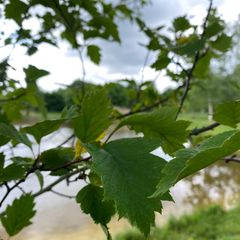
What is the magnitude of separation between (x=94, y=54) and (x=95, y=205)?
0.93 m

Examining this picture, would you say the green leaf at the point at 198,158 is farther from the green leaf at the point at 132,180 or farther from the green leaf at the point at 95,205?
the green leaf at the point at 95,205

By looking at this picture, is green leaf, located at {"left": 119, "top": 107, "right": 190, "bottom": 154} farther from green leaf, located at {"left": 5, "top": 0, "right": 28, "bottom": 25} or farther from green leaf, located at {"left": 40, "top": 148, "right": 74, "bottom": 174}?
green leaf, located at {"left": 5, "top": 0, "right": 28, "bottom": 25}

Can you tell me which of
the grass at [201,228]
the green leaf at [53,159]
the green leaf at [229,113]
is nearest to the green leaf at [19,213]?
the green leaf at [53,159]

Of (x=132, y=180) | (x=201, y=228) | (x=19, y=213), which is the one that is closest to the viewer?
(x=132, y=180)

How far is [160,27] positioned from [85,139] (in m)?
0.94

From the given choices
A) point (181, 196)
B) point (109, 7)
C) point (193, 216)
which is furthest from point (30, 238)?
point (109, 7)

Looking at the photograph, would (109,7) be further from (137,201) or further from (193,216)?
(193,216)

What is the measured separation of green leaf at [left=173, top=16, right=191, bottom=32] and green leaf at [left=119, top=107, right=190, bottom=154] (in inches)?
30.0

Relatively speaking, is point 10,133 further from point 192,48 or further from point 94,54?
point 94,54

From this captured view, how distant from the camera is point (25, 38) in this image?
1.00 m

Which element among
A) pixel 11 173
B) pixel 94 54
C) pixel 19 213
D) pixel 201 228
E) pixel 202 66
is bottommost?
pixel 201 228

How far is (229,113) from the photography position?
22.5 inches

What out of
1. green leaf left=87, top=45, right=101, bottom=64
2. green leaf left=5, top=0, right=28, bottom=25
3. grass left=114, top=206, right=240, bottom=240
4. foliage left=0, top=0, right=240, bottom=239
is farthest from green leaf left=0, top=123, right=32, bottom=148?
grass left=114, top=206, right=240, bottom=240

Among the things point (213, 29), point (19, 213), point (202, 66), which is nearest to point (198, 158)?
point (19, 213)
